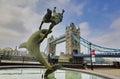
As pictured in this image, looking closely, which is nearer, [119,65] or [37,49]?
[37,49]

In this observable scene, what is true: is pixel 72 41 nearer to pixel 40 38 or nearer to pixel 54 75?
pixel 54 75

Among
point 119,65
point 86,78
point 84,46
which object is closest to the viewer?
point 86,78

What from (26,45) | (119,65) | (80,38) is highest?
(80,38)

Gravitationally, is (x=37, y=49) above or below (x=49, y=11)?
below

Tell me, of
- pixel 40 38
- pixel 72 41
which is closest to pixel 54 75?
pixel 40 38

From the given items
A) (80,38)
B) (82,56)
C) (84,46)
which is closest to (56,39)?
(80,38)

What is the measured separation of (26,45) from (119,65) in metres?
21.8

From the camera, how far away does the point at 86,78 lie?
7.09m

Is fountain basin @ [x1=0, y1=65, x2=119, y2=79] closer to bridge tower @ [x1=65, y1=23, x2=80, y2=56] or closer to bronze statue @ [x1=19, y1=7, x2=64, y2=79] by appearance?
bronze statue @ [x1=19, y1=7, x2=64, y2=79]

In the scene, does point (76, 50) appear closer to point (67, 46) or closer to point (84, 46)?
point (67, 46)

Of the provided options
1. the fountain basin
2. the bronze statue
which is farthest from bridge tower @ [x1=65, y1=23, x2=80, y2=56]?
the bronze statue

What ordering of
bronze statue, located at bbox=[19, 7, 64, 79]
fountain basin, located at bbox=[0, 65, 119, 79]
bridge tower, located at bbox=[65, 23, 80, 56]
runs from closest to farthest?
1. bronze statue, located at bbox=[19, 7, 64, 79]
2. fountain basin, located at bbox=[0, 65, 119, 79]
3. bridge tower, located at bbox=[65, 23, 80, 56]

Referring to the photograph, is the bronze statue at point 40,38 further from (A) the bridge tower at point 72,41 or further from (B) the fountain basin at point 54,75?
(A) the bridge tower at point 72,41

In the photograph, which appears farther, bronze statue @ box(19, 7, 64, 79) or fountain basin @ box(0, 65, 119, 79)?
fountain basin @ box(0, 65, 119, 79)
